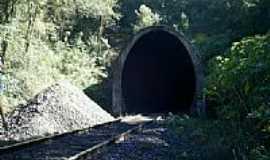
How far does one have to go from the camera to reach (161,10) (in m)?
49.3

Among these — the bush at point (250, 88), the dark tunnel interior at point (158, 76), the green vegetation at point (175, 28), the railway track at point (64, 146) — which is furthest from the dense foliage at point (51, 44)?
the bush at point (250, 88)

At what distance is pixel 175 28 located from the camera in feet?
72.0

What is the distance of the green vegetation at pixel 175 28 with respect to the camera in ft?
28.3

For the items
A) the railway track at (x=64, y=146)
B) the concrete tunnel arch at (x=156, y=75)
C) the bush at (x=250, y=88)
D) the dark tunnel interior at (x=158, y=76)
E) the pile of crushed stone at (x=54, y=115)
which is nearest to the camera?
the bush at (x=250, y=88)

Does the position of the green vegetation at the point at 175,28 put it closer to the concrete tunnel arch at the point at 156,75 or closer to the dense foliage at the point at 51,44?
the dense foliage at the point at 51,44

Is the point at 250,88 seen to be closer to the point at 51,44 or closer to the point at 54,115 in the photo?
the point at 54,115

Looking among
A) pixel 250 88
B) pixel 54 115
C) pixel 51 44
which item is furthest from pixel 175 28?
pixel 250 88

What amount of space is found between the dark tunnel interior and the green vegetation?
1312 millimetres

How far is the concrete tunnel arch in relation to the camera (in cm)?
1966

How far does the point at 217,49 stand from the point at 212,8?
12573 mm

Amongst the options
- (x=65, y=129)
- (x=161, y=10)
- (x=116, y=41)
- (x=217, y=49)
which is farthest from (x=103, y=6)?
A: (x=65, y=129)

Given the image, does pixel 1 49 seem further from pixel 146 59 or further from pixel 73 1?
pixel 73 1

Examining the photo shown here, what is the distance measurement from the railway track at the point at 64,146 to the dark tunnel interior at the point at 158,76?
992 centimetres

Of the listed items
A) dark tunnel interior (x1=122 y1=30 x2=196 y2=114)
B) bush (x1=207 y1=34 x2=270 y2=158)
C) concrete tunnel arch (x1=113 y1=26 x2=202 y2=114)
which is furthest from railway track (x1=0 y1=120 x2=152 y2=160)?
dark tunnel interior (x1=122 y1=30 x2=196 y2=114)
